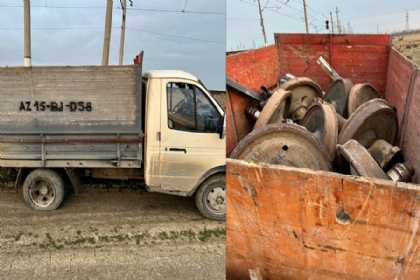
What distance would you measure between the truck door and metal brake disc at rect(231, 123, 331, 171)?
171cm

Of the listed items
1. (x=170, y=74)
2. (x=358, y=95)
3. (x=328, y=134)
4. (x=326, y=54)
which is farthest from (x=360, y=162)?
(x=326, y=54)

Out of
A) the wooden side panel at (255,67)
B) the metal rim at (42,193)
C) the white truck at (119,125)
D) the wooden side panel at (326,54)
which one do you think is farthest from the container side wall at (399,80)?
the metal rim at (42,193)

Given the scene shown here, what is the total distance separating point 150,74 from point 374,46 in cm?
234

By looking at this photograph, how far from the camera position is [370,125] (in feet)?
9.57

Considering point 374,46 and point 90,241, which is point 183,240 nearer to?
point 90,241

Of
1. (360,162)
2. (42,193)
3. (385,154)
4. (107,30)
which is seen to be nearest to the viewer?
(360,162)

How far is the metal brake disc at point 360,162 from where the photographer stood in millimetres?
2041

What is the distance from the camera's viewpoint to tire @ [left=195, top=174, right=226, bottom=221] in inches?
162

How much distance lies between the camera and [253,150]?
222cm

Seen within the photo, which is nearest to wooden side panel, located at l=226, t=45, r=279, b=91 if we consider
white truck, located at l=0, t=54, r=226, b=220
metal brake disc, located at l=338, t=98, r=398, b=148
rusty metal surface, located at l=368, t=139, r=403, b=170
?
white truck, located at l=0, t=54, r=226, b=220

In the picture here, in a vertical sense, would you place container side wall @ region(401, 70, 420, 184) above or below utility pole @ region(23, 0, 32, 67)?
below

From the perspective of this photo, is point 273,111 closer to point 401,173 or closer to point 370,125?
point 370,125

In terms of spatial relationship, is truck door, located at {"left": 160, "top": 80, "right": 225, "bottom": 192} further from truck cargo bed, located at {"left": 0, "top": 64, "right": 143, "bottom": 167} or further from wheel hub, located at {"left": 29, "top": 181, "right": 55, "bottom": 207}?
wheel hub, located at {"left": 29, "top": 181, "right": 55, "bottom": 207}

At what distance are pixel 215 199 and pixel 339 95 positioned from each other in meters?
1.50
